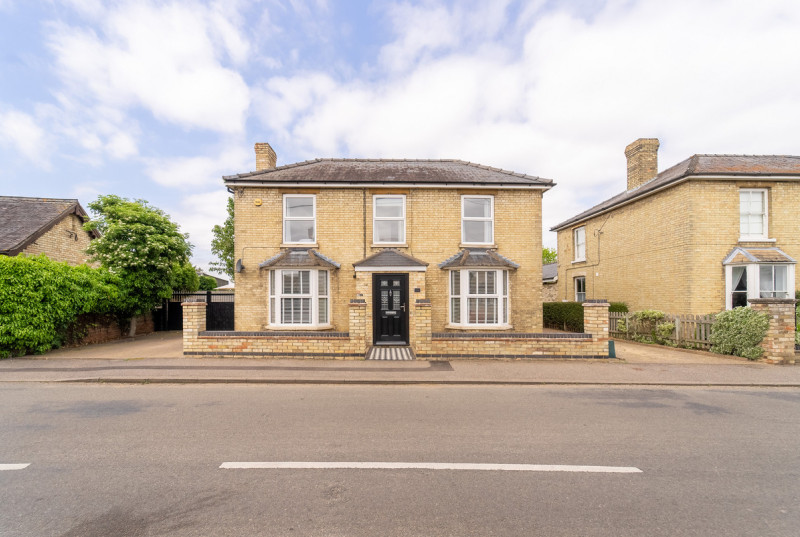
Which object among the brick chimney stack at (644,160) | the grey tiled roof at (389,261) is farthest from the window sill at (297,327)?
the brick chimney stack at (644,160)

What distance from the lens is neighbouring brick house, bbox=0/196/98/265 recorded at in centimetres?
1494

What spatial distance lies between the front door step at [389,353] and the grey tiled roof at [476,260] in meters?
3.18

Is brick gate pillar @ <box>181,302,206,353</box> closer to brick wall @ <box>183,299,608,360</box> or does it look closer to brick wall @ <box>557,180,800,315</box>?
brick wall @ <box>183,299,608,360</box>

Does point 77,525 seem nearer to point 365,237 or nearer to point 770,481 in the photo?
point 770,481

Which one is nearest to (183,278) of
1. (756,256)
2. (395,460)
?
(395,460)

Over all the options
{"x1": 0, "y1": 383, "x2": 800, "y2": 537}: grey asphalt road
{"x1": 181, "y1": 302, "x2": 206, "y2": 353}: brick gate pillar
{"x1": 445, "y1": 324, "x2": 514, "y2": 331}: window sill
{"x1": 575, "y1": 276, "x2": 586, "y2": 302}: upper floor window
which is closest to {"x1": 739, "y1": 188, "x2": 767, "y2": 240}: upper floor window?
{"x1": 575, "y1": 276, "x2": 586, "y2": 302}: upper floor window

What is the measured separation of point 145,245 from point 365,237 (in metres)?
8.42

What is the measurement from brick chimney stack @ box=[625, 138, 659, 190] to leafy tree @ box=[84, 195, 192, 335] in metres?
20.6

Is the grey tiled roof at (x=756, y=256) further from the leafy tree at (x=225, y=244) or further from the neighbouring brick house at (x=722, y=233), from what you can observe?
the leafy tree at (x=225, y=244)

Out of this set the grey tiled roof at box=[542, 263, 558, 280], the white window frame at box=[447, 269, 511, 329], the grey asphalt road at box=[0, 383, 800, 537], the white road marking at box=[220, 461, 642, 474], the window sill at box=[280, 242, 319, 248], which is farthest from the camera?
the grey tiled roof at box=[542, 263, 558, 280]

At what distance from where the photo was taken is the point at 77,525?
2.89m

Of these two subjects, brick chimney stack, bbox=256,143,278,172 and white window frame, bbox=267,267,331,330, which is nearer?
white window frame, bbox=267,267,331,330

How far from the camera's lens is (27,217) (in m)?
16.7

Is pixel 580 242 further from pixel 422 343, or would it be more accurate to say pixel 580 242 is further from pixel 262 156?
pixel 262 156
